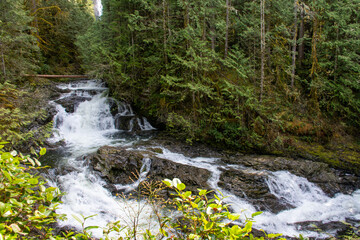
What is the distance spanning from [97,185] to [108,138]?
4763 mm

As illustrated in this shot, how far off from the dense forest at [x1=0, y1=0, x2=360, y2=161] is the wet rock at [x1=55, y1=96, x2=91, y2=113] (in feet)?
8.23

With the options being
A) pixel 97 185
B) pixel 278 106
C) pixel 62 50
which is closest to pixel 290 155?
pixel 278 106

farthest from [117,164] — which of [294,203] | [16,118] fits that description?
[294,203]

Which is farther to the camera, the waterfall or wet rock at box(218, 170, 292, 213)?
wet rock at box(218, 170, 292, 213)

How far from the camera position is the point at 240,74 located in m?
10.5

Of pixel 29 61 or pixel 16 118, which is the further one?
pixel 29 61

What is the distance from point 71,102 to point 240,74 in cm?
1090

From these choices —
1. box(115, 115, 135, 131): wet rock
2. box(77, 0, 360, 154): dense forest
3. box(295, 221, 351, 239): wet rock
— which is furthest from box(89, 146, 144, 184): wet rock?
box(295, 221, 351, 239): wet rock

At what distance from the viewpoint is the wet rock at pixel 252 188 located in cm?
697

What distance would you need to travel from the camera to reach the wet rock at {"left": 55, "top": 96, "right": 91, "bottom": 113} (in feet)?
44.0

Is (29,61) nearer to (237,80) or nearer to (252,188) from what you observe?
(237,80)

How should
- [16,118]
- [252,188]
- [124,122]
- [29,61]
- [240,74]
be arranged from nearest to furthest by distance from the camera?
1. [252,188]
2. [16,118]
3. [240,74]
4. [124,122]
5. [29,61]

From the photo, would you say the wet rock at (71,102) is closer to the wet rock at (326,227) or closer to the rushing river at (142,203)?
the rushing river at (142,203)

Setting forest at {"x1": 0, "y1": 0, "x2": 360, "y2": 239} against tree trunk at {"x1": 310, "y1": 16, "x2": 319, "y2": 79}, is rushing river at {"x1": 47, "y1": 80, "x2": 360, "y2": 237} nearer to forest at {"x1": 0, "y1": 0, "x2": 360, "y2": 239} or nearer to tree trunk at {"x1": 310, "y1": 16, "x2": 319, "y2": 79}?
forest at {"x1": 0, "y1": 0, "x2": 360, "y2": 239}
